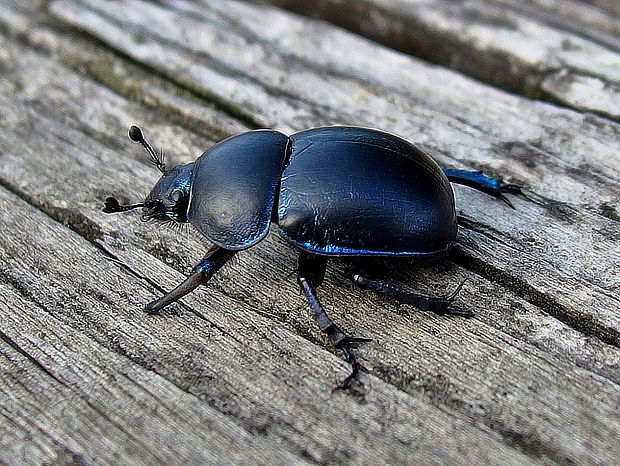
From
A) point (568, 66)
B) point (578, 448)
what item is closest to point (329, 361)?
point (578, 448)

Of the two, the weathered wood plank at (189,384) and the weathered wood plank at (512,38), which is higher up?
the weathered wood plank at (512,38)

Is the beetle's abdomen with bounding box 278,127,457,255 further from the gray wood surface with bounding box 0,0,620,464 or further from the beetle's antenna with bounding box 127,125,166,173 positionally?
the beetle's antenna with bounding box 127,125,166,173

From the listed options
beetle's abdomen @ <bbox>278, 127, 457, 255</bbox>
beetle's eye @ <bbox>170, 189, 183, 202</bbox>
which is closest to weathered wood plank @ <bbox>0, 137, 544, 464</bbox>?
beetle's eye @ <bbox>170, 189, 183, 202</bbox>

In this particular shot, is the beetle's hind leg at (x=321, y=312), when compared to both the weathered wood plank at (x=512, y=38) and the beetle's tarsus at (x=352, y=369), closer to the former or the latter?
the beetle's tarsus at (x=352, y=369)

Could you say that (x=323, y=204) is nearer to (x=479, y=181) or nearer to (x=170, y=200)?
A: (x=170, y=200)

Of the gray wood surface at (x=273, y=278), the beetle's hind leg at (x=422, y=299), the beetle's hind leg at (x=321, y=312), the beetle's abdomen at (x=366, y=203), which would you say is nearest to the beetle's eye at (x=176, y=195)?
the gray wood surface at (x=273, y=278)

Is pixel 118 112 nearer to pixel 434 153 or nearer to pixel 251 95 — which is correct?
pixel 251 95
